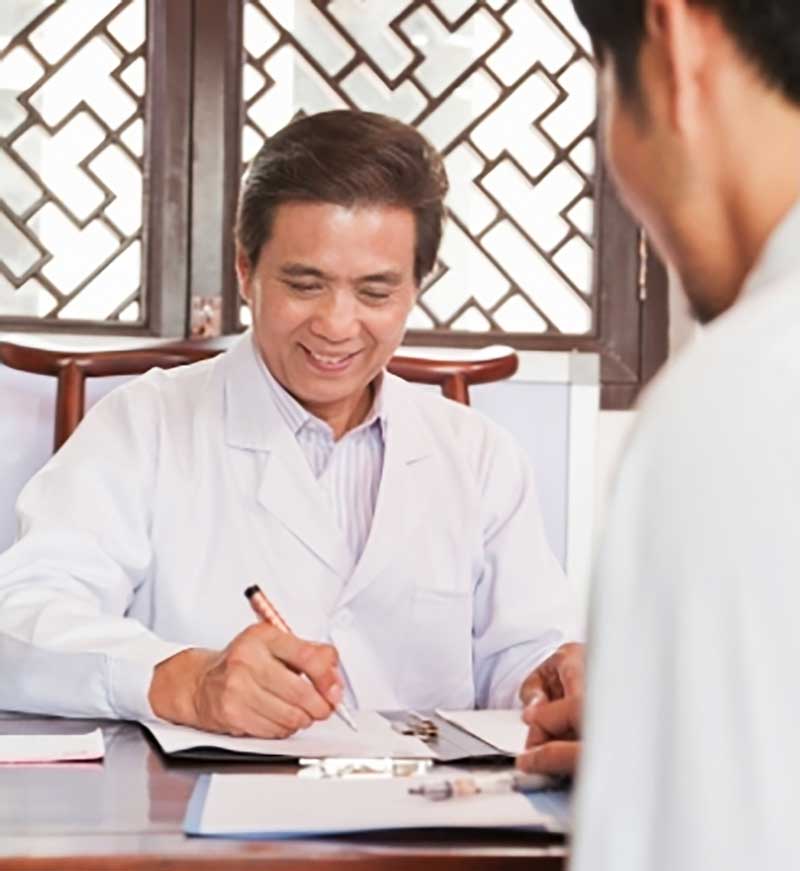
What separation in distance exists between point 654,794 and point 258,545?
164 centimetres

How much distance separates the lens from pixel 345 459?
2.45 meters

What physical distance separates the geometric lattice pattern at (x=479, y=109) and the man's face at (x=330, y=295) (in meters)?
1.05

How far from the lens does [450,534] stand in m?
2.44

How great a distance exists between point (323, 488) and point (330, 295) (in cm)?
27

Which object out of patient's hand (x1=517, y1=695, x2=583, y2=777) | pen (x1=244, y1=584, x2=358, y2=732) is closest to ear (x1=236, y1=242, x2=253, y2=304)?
pen (x1=244, y1=584, x2=358, y2=732)

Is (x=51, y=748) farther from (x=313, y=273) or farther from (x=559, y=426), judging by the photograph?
(x=559, y=426)

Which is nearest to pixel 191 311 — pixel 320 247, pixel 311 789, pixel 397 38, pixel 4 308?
pixel 4 308

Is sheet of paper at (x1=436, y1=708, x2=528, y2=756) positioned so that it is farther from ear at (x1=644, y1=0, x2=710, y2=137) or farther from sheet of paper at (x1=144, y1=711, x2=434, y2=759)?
ear at (x1=644, y1=0, x2=710, y2=137)

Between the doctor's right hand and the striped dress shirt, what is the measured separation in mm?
567

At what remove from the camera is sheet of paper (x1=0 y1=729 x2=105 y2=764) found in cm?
158

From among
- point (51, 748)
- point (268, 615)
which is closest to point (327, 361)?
point (268, 615)

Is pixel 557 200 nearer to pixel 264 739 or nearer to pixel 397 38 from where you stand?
pixel 397 38

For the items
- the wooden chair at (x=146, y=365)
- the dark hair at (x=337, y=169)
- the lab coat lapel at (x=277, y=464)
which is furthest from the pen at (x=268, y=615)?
the wooden chair at (x=146, y=365)

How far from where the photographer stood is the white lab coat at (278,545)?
2256 mm
